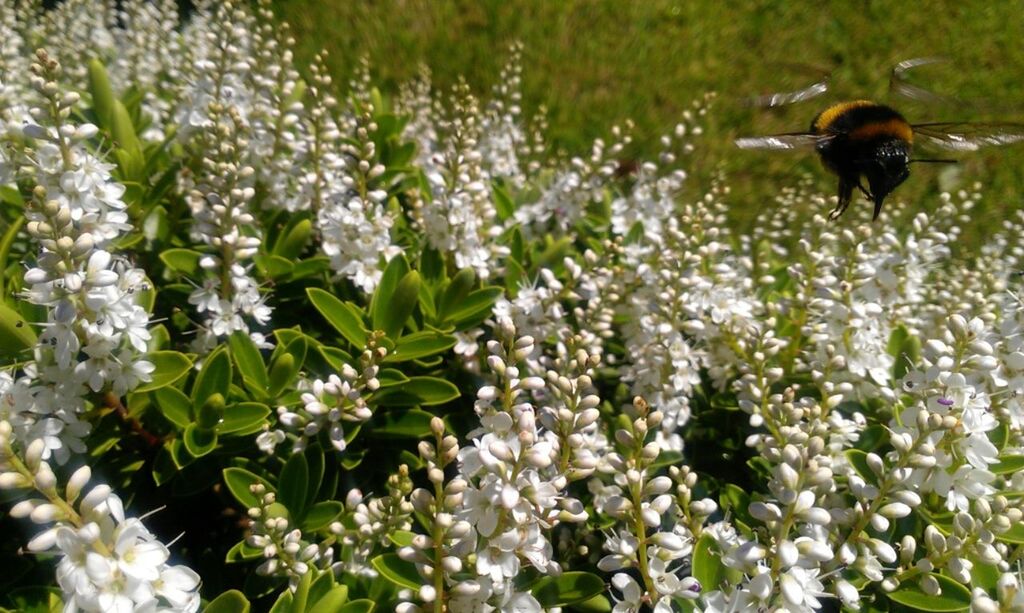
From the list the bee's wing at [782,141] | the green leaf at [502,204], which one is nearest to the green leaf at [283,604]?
the bee's wing at [782,141]

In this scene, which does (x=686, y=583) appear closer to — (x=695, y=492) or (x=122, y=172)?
(x=695, y=492)

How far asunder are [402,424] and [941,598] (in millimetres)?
1446

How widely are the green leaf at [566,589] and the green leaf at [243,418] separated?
0.83 meters

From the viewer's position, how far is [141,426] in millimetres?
2074

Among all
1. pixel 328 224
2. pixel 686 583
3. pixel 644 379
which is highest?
pixel 328 224

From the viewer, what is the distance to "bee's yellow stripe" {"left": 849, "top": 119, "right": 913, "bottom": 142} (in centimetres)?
229

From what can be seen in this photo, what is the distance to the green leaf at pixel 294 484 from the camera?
6.47 feet

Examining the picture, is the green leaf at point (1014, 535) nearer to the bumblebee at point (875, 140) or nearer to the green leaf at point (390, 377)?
the bumblebee at point (875, 140)

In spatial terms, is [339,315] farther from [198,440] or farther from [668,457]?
[668,457]

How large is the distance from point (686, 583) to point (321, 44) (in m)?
5.85

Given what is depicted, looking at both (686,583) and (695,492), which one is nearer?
(686,583)

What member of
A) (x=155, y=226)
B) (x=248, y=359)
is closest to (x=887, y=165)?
(x=248, y=359)

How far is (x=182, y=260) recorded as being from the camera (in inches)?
92.0

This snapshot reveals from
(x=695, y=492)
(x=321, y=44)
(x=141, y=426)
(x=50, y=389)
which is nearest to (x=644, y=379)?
(x=695, y=492)
